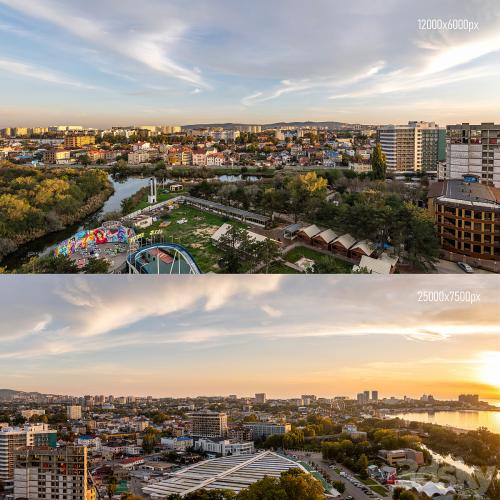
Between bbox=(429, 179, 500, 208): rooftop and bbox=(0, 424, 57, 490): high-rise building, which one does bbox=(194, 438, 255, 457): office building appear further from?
bbox=(429, 179, 500, 208): rooftop

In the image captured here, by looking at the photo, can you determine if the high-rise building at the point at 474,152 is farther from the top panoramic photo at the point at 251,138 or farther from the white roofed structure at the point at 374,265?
the white roofed structure at the point at 374,265

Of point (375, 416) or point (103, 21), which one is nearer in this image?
point (103, 21)

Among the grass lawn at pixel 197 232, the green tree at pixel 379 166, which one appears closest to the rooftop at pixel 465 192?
the green tree at pixel 379 166

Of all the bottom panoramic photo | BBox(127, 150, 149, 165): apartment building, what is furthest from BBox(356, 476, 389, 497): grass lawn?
BBox(127, 150, 149, 165): apartment building

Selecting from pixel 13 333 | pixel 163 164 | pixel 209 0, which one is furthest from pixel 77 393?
pixel 209 0

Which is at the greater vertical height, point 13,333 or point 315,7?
point 315,7

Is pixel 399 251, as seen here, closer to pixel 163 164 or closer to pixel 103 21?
pixel 163 164
